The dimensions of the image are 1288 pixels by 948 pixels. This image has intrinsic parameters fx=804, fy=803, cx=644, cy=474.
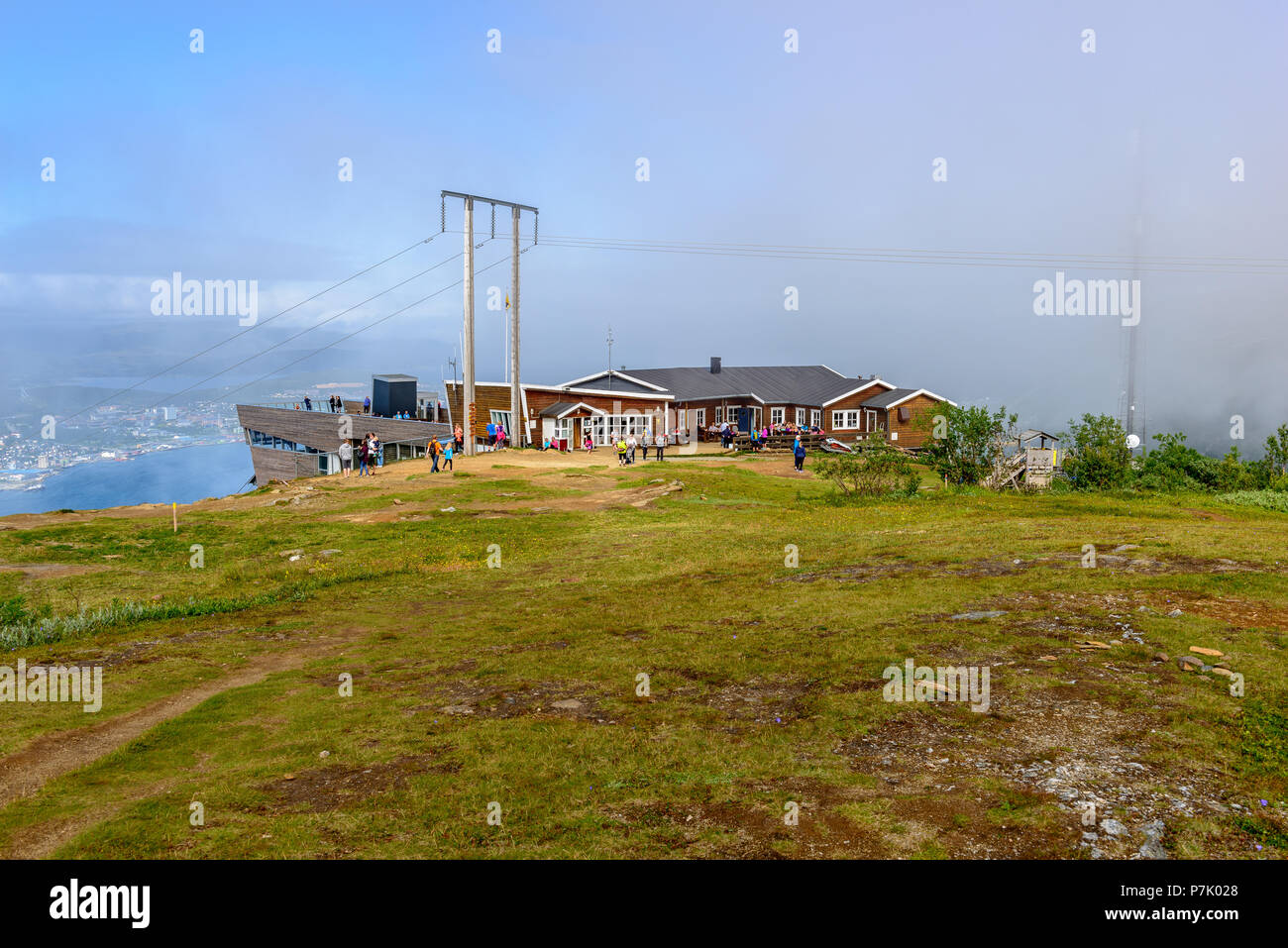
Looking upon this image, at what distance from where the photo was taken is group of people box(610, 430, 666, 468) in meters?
43.7

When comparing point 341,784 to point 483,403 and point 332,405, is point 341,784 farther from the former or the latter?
point 332,405

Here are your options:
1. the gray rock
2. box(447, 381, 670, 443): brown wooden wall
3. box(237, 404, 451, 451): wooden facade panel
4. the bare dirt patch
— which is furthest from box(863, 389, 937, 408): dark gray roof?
the bare dirt patch

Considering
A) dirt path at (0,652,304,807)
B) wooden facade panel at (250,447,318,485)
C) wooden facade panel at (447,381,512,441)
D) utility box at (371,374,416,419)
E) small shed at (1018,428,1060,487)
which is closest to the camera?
dirt path at (0,652,304,807)

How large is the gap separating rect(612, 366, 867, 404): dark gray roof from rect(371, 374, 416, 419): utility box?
16.3 meters

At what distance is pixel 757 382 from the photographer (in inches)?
2628

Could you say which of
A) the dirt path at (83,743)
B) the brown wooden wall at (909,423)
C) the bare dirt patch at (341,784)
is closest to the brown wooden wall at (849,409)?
the brown wooden wall at (909,423)

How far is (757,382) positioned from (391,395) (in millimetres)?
29062

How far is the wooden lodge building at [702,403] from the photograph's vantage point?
52719 millimetres

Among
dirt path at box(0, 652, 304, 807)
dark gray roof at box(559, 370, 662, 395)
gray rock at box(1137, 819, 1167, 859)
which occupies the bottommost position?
dirt path at box(0, 652, 304, 807)

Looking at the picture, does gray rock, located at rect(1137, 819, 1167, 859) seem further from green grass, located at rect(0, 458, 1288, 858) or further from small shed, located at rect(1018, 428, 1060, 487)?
small shed, located at rect(1018, 428, 1060, 487)

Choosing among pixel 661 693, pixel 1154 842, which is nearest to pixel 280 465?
pixel 661 693

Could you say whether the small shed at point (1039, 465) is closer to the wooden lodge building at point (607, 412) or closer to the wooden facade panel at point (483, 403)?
the wooden lodge building at point (607, 412)
